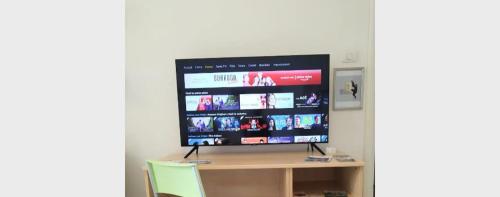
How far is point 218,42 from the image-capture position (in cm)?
230

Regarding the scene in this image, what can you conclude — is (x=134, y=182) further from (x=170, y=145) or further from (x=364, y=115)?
(x=364, y=115)

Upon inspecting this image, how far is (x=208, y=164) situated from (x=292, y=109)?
29.3 inches

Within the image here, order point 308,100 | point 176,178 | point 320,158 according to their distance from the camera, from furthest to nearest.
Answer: point 308,100
point 320,158
point 176,178

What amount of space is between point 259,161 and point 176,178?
23.8 inches

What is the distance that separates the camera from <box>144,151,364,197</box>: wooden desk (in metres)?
1.84

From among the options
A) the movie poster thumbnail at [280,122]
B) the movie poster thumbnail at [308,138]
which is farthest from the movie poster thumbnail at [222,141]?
the movie poster thumbnail at [308,138]

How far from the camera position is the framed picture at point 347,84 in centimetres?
226

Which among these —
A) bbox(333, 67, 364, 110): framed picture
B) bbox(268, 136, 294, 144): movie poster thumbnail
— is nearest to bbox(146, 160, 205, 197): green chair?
bbox(268, 136, 294, 144): movie poster thumbnail

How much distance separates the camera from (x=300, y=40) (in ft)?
7.49

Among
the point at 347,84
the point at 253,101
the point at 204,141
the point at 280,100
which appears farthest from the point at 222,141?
the point at 347,84

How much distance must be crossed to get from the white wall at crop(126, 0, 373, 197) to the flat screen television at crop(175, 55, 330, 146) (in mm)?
255

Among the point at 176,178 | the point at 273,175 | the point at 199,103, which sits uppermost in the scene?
the point at 199,103

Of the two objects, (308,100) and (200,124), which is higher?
(308,100)

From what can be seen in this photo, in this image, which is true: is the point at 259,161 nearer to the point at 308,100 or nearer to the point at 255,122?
the point at 255,122
